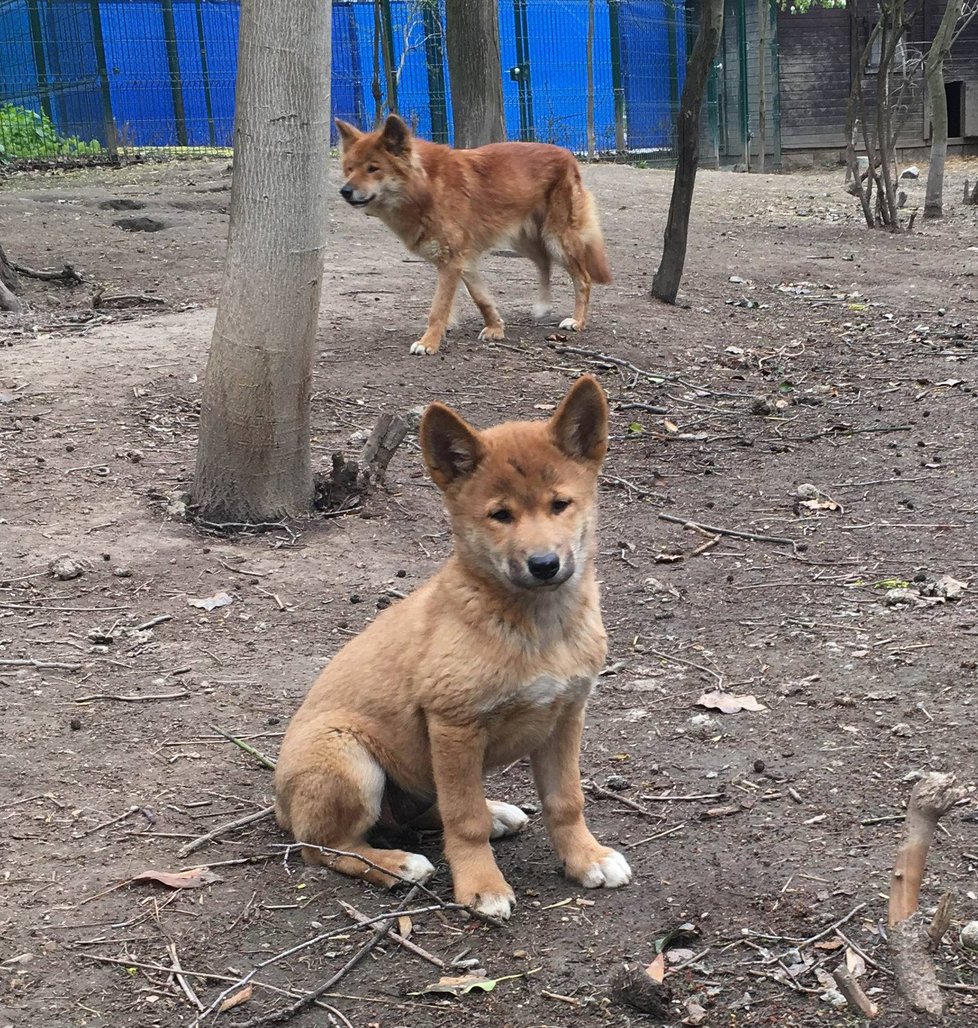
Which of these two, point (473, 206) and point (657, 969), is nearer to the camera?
point (657, 969)

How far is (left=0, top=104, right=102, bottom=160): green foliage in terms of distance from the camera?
19859mm

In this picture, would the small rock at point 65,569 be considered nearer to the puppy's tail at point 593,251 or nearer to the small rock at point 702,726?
the small rock at point 702,726

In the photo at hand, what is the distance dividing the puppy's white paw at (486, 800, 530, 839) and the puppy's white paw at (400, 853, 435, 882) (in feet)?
1.14

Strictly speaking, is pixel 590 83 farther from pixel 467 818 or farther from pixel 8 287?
pixel 467 818

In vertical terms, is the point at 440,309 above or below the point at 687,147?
below

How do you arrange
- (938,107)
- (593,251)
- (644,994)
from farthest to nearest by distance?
(938,107)
(593,251)
(644,994)

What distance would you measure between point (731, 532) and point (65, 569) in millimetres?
3430

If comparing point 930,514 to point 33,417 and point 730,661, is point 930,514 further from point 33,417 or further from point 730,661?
point 33,417

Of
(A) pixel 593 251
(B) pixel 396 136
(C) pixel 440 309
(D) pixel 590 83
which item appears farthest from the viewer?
(D) pixel 590 83

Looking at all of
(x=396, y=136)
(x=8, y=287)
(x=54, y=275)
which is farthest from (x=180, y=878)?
(x=54, y=275)

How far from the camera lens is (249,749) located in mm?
4348

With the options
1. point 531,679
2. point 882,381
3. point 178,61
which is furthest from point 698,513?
point 178,61

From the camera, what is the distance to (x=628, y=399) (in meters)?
8.71

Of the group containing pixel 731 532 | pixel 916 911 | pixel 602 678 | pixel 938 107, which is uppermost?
pixel 938 107
